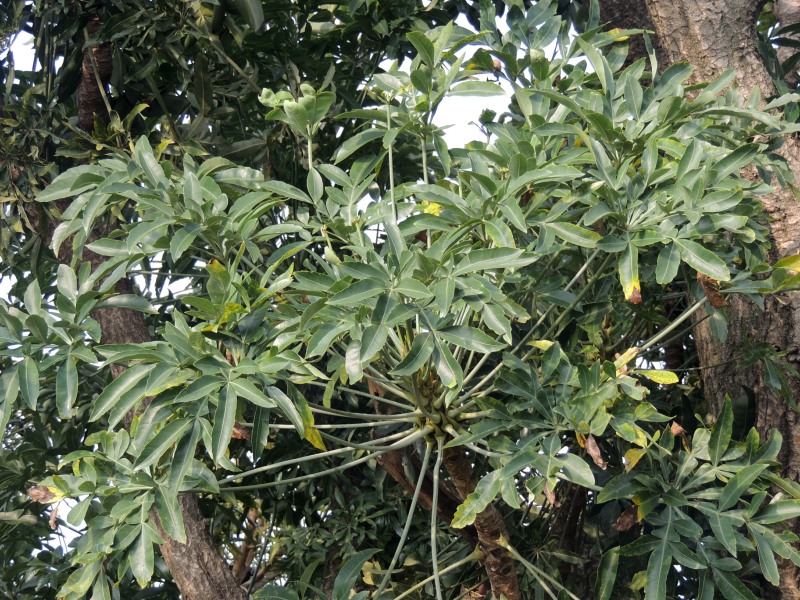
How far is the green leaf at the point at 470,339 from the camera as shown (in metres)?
1.12

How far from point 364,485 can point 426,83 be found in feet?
3.85

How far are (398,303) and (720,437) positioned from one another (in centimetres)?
58

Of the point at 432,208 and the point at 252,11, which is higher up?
the point at 252,11

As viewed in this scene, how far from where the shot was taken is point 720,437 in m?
1.37

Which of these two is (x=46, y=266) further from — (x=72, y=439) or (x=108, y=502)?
(x=108, y=502)

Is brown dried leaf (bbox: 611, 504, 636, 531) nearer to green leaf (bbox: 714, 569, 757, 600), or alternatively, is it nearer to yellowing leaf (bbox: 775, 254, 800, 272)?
green leaf (bbox: 714, 569, 757, 600)

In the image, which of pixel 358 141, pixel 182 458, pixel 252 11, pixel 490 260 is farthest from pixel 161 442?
pixel 252 11

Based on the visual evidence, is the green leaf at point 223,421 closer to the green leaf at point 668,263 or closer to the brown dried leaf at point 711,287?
the green leaf at point 668,263

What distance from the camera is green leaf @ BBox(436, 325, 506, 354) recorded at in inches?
43.9

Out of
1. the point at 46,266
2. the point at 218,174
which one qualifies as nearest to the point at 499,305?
the point at 218,174

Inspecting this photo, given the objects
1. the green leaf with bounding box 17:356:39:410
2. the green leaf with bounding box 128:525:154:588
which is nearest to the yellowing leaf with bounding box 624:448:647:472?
the green leaf with bounding box 128:525:154:588

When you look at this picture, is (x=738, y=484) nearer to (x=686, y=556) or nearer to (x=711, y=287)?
(x=686, y=556)

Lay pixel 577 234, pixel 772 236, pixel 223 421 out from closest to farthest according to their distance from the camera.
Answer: pixel 223 421 → pixel 577 234 → pixel 772 236

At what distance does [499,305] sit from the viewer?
119cm
